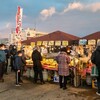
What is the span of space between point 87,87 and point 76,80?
1.89ft

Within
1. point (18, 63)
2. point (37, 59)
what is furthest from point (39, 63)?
point (18, 63)

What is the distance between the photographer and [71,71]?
11875mm

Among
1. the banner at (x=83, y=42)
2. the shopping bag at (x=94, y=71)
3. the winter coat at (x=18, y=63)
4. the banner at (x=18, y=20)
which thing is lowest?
the shopping bag at (x=94, y=71)

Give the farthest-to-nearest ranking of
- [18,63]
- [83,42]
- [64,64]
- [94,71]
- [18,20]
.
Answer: [18,20] → [83,42] → [18,63] → [64,64] → [94,71]

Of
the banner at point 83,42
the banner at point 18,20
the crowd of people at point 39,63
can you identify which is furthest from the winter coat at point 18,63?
the banner at point 18,20

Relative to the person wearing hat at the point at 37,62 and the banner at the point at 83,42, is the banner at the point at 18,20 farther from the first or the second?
the person wearing hat at the point at 37,62

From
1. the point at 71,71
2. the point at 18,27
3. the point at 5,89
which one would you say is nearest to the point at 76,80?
the point at 71,71

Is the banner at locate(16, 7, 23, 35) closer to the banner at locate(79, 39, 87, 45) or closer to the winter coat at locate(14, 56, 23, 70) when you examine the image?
the banner at locate(79, 39, 87, 45)

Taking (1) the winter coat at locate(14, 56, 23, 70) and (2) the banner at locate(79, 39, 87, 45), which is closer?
(1) the winter coat at locate(14, 56, 23, 70)

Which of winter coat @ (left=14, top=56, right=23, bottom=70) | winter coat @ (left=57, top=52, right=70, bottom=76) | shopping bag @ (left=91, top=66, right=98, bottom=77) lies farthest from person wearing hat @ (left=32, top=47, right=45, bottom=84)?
shopping bag @ (left=91, top=66, right=98, bottom=77)

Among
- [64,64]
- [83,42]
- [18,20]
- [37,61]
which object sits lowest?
[64,64]

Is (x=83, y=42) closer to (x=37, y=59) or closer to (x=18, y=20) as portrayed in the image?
(x=37, y=59)

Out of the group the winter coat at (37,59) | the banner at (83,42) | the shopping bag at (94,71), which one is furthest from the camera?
the banner at (83,42)

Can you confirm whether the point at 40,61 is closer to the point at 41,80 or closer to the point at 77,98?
the point at 41,80
